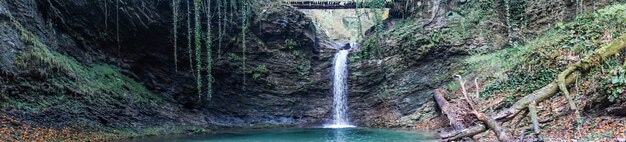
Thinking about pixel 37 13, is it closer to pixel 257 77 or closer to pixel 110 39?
pixel 110 39

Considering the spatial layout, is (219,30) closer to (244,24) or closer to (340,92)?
(244,24)

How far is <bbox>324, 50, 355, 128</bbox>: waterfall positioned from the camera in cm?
2166

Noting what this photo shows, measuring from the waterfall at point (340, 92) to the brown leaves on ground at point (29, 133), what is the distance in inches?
476

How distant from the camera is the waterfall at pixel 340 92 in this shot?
21656 millimetres

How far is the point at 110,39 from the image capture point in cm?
1750

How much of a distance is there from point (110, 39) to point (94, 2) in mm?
2061

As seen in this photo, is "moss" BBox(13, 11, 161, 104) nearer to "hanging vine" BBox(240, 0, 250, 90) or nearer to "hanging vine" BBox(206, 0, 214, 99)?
"hanging vine" BBox(206, 0, 214, 99)

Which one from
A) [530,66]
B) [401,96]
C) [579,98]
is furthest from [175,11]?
[579,98]

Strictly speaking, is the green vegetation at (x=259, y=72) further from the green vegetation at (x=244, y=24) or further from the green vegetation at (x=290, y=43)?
the green vegetation at (x=290, y=43)

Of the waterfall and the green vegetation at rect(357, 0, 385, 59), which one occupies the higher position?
the green vegetation at rect(357, 0, 385, 59)

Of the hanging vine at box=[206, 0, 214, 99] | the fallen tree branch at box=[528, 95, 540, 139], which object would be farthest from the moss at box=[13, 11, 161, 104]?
the fallen tree branch at box=[528, 95, 540, 139]

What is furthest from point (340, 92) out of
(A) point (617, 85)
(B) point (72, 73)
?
(A) point (617, 85)

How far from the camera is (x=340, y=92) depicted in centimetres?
2219

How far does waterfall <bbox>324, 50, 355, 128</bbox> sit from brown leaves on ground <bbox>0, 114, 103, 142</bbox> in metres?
12.1
